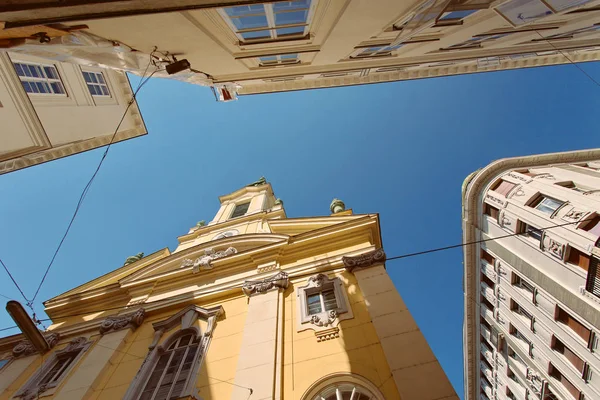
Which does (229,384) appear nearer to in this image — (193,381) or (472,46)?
(193,381)

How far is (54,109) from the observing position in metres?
15.1

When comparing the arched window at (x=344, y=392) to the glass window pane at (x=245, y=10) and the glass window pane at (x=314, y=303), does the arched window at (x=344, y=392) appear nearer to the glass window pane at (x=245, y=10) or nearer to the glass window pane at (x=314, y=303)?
the glass window pane at (x=314, y=303)

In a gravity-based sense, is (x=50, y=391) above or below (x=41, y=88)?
below

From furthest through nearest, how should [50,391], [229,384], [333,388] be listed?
[50,391]
[229,384]
[333,388]

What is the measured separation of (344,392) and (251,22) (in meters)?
9.77

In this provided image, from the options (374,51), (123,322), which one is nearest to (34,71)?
(123,322)

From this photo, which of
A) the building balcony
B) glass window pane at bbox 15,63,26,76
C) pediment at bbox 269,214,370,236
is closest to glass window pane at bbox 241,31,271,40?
pediment at bbox 269,214,370,236

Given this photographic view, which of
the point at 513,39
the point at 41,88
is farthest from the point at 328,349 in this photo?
the point at 41,88

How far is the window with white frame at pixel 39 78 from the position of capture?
13648mm

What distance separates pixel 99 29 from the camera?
21.5 ft

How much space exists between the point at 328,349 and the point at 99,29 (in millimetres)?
9164

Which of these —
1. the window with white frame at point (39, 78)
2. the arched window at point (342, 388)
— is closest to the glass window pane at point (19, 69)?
the window with white frame at point (39, 78)

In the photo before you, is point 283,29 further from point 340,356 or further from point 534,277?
point 534,277

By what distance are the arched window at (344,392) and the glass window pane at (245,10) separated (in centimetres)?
918
